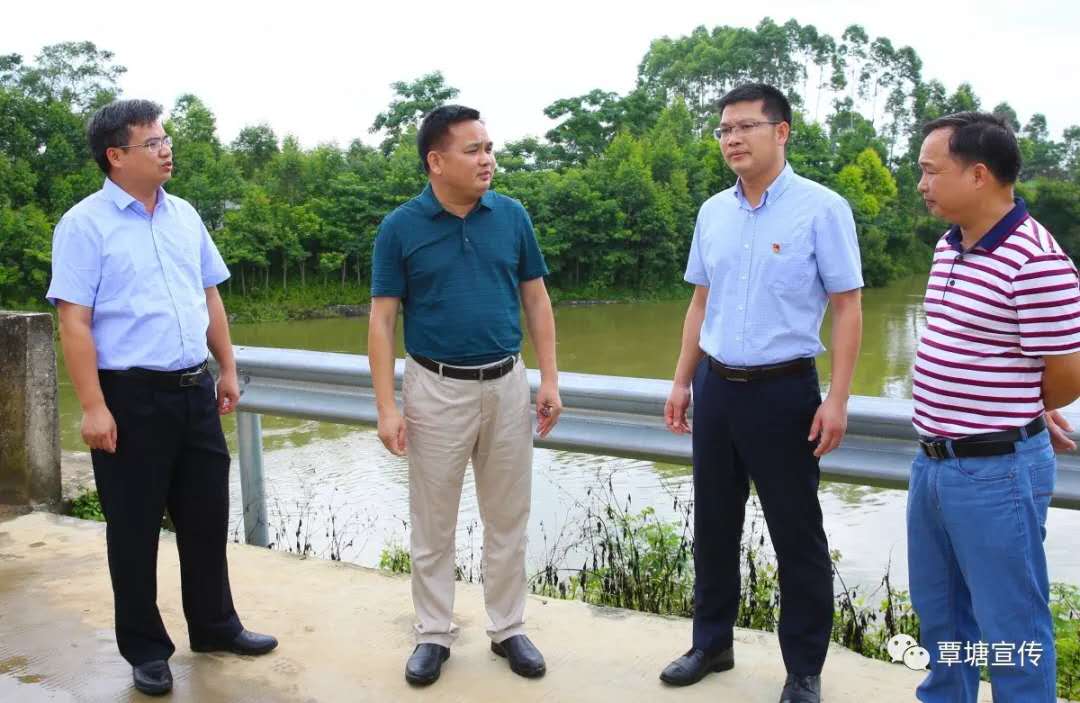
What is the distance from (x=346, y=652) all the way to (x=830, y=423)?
1556 mm

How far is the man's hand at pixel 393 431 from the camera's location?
2895 mm

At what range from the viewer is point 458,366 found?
115 inches

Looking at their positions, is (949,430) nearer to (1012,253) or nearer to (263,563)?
(1012,253)

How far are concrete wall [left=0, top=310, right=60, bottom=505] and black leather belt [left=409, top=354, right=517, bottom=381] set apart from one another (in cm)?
218

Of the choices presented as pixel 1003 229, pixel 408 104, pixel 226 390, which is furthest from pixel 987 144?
pixel 408 104

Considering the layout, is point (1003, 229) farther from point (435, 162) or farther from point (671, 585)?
point (671, 585)

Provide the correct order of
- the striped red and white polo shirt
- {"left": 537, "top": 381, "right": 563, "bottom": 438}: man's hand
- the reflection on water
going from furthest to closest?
1. the reflection on water
2. {"left": 537, "top": 381, "right": 563, "bottom": 438}: man's hand
3. the striped red and white polo shirt

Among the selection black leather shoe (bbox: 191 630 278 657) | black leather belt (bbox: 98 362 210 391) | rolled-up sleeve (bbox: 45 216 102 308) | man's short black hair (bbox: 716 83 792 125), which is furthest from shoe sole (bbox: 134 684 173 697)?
man's short black hair (bbox: 716 83 792 125)

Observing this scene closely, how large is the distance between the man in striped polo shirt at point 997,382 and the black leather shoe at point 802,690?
47 cm

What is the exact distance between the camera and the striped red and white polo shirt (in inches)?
85.1

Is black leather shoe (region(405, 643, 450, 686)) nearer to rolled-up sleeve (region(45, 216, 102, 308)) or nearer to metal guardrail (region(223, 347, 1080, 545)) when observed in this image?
metal guardrail (region(223, 347, 1080, 545))

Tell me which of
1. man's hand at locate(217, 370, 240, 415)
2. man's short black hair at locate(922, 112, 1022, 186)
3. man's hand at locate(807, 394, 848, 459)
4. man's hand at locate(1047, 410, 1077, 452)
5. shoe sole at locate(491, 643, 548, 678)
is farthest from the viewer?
man's hand at locate(217, 370, 240, 415)

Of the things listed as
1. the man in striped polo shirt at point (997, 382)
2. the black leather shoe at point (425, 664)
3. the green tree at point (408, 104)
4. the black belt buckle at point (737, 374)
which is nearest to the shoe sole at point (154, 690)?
the black leather shoe at point (425, 664)

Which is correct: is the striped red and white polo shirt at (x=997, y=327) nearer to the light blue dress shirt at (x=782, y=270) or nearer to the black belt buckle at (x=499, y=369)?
the light blue dress shirt at (x=782, y=270)
